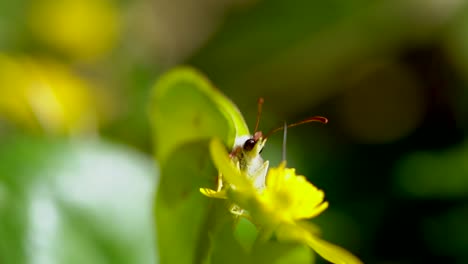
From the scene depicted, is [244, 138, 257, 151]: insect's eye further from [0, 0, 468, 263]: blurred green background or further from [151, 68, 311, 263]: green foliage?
[0, 0, 468, 263]: blurred green background

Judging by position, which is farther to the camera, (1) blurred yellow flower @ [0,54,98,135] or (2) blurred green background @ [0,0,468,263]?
(1) blurred yellow flower @ [0,54,98,135]

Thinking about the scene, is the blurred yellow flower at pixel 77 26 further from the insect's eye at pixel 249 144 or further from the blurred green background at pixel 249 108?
the insect's eye at pixel 249 144

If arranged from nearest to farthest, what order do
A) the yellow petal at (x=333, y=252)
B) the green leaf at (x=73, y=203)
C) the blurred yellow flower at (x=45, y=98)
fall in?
the yellow petal at (x=333, y=252), the green leaf at (x=73, y=203), the blurred yellow flower at (x=45, y=98)

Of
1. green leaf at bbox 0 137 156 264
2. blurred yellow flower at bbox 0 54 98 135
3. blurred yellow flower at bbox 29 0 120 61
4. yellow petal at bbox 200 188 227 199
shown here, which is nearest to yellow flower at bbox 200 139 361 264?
yellow petal at bbox 200 188 227 199

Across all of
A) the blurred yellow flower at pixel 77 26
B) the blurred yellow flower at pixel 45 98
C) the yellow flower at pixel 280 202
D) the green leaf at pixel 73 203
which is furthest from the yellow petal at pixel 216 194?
the blurred yellow flower at pixel 77 26

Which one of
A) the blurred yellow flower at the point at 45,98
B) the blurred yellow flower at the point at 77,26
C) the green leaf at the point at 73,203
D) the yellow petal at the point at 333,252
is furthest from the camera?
the blurred yellow flower at the point at 77,26

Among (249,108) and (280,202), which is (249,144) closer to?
(280,202)

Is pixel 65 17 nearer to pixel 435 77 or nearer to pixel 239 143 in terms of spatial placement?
pixel 435 77
